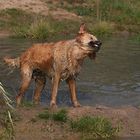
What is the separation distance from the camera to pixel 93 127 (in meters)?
10.6

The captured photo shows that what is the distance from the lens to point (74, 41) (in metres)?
12.2

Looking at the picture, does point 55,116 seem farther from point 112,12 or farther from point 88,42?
point 112,12

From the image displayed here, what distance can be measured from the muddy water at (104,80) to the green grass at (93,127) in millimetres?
2706

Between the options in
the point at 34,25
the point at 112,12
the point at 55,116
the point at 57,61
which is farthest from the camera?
the point at 112,12

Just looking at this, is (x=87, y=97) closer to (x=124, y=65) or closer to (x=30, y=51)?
(x=30, y=51)

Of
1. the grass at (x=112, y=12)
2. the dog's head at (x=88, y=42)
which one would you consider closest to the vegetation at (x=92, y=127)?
the dog's head at (x=88, y=42)

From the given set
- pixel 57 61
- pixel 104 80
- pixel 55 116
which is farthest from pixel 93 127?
pixel 104 80

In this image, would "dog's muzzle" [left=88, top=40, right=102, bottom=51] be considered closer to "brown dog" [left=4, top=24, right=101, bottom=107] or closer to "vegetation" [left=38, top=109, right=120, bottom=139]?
"brown dog" [left=4, top=24, right=101, bottom=107]

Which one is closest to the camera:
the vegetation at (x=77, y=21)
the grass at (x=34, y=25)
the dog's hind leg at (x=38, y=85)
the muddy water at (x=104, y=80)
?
the dog's hind leg at (x=38, y=85)

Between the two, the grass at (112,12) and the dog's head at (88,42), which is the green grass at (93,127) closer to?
the dog's head at (88,42)

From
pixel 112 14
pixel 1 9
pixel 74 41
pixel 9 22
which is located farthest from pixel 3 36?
pixel 74 41

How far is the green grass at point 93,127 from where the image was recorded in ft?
34.9

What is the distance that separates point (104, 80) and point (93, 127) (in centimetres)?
653

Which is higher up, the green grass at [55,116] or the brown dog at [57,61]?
the brown dog at [57,61]
